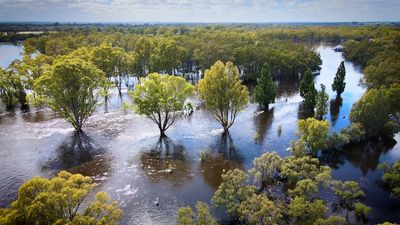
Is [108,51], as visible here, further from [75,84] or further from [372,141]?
[372,141]

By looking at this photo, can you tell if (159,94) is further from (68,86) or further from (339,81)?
(339,81)

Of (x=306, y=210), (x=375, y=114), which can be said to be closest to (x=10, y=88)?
(x=306, y=210)

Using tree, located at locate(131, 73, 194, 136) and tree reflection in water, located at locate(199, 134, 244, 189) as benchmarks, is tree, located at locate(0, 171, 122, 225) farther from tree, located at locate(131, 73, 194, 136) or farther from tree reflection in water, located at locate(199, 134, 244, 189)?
tree, located at locate(131, 73, 194, 136)

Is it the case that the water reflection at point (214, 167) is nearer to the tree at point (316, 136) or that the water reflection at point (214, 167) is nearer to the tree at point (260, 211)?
the tree at point (260, 211)

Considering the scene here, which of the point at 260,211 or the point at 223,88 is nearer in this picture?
the point at 260,211

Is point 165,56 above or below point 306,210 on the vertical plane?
above

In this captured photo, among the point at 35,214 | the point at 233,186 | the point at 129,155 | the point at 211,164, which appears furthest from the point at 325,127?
the point at 35,214

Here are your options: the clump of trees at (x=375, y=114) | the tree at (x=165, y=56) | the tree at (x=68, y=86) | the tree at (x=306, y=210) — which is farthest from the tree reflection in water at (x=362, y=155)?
the tree at (x=165, y=56)
